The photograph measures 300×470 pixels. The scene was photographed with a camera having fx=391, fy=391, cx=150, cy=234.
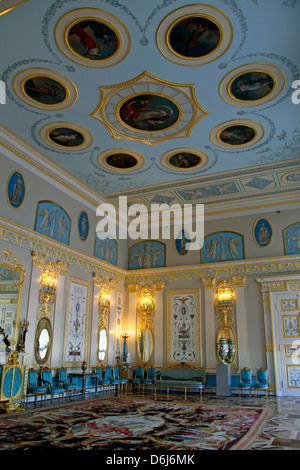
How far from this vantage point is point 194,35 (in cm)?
738

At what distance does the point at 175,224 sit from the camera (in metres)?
16.9

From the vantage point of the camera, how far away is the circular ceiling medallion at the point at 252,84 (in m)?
8.36

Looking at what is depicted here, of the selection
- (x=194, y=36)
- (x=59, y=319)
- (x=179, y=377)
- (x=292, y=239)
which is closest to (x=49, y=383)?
(x=59, y=319)

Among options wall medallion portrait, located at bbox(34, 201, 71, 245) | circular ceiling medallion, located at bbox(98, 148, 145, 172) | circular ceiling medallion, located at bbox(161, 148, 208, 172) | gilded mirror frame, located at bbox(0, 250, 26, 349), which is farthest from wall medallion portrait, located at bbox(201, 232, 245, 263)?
gilded mirror frame, located at bbox(0, 250, 26, 349)

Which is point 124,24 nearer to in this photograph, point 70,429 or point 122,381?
point 70,429

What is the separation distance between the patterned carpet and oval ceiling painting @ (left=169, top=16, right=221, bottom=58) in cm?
708

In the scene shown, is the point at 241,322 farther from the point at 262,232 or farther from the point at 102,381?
the point at 102,381

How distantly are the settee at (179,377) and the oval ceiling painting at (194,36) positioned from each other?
1043cm

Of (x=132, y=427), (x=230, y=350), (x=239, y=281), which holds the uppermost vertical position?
(x=239, y=281)

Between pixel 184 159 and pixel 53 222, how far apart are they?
4711 mm

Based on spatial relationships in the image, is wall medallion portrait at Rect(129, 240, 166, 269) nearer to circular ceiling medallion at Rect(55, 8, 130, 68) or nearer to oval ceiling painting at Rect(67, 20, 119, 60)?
circular ceiling medallion at Rect(55, 8, 130, 68)

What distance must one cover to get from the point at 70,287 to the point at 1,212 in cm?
388

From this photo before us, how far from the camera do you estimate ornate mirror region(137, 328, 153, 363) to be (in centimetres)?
1598

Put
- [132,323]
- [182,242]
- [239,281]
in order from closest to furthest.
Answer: [239,281] < [182,242] < [132,323]
